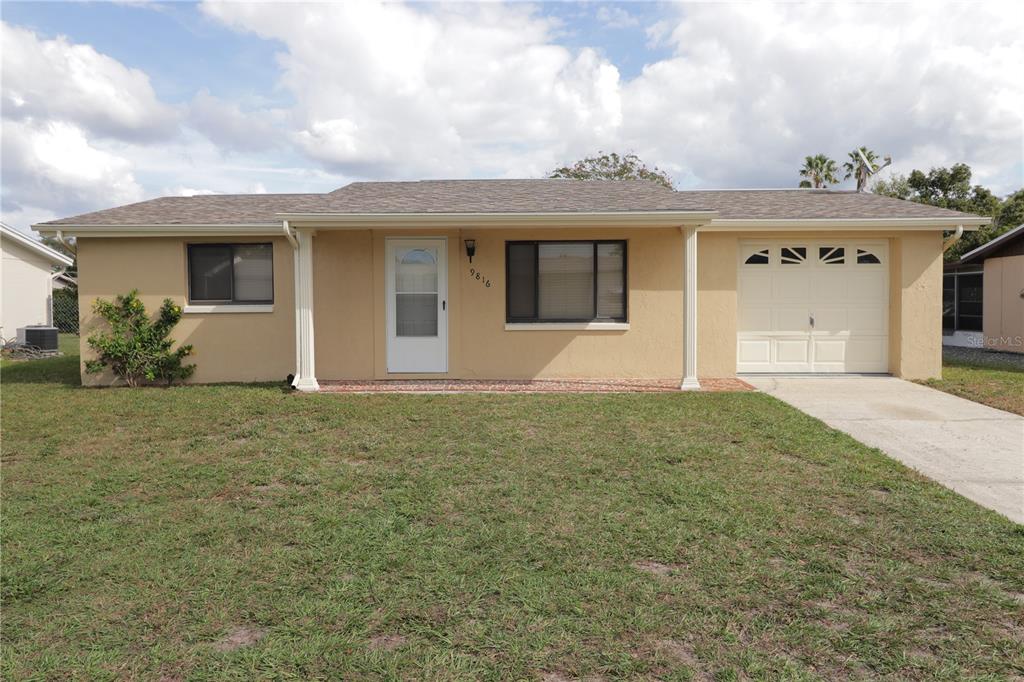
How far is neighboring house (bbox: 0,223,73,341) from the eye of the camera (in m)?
19.2

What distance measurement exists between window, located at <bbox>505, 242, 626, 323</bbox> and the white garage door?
7.66 feet

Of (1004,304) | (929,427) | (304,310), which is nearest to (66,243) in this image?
(304,310)

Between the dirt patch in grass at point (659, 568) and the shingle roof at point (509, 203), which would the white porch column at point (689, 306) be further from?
the dirt patch in grass at point (659, 568)

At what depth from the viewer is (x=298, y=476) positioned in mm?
5258

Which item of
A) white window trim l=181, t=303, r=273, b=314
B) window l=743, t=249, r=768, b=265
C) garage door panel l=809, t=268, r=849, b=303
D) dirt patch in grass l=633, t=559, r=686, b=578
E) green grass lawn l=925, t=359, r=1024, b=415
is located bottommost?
dirt patch in grass l=633, t=559, r=686, b=578

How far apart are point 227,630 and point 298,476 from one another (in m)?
2.36

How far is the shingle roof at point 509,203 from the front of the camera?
9.56m

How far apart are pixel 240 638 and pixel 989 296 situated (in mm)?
19596

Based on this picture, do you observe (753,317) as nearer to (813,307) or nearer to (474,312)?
(813,307)

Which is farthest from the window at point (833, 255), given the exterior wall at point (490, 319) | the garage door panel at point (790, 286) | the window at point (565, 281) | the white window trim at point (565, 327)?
the white window trim at point (565, 327)

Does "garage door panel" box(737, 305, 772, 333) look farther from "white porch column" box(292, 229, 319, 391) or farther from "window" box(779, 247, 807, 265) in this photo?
"white porch column" box(292, 229, 319, 391)

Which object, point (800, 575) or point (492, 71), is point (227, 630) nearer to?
point (800, 575)

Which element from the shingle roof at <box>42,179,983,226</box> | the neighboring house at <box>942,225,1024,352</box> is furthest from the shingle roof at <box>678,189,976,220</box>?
the neighboring house at <box>942,225,1024,352</box>

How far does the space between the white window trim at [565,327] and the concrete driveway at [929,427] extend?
2421mm
